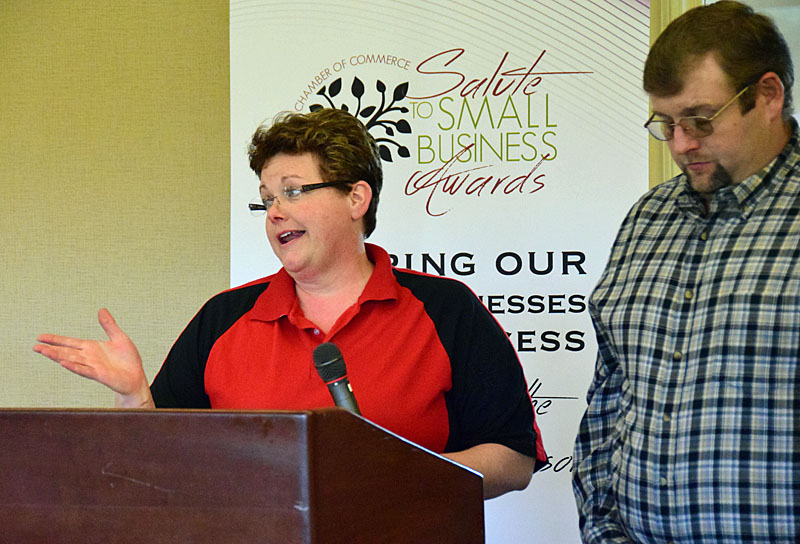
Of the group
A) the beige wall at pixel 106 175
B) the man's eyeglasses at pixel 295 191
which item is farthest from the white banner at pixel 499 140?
the man's eyeglasses at pixel 295 191

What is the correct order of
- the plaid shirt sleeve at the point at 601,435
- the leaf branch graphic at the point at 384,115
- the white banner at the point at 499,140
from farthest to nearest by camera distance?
the leaf branch graphic at the point at 384,115
the white banner at the point at 499,140
the plaid shirt sleeve at the point at 601,435

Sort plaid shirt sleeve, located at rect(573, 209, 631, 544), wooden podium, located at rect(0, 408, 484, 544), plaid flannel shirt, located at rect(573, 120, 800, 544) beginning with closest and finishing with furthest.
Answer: wooden podium, located at rect(0, 408, 484, 544) → plaid flannel shirt, located at rect(573, 120, 800, 544) → plaid shirt sleeve, located at rect(573, 209, 631, 544)

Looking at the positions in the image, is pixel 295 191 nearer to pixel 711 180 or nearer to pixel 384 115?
pixel 711 180

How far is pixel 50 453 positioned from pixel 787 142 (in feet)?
4.13

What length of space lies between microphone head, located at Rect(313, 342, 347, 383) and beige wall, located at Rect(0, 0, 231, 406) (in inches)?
78.2

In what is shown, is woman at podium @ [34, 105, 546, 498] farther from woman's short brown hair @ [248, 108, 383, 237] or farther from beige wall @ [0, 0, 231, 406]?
beige wall @ [0, 0, 231, 406]

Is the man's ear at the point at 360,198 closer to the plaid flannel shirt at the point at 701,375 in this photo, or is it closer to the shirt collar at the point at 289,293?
the shirt collar at the point at 289,293

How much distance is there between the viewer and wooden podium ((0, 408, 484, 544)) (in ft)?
3.34

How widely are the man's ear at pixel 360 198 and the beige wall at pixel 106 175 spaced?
140cm

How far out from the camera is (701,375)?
57.6 inches

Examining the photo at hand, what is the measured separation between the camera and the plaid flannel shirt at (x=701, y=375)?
1.39 meters

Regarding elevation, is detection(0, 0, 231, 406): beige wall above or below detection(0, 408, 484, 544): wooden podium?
above

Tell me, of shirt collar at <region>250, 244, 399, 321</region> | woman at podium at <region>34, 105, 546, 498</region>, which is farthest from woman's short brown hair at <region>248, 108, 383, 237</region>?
shirt collar at <region>250, 244, 399, 321</region>

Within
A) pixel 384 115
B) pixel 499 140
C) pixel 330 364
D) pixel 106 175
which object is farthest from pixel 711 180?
pixel 106 175
